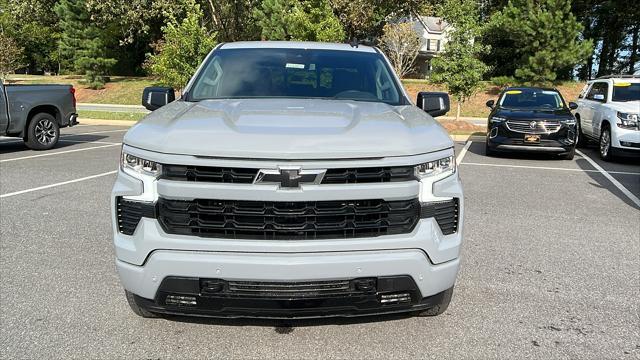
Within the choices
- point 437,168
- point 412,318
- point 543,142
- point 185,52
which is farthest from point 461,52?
point 437,168

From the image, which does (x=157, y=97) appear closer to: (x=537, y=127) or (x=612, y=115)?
(x=537, y=127)

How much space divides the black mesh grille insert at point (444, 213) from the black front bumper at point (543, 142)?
9135 millimetres

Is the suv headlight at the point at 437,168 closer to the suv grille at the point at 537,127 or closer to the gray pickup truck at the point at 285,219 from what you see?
the gray pickup truck at the point at 285,219

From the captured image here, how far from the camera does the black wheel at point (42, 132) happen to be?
12.1 metres

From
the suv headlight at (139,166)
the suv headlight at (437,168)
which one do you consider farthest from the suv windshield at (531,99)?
the suv headlight at (139,166)

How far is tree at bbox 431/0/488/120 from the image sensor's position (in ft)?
62.3

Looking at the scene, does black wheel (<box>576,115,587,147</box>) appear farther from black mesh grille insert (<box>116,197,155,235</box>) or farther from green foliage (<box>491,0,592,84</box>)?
black mesh grille insert (<box>116,197,155,235</box>)

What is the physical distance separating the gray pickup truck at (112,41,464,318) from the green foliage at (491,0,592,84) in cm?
2612

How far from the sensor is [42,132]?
12289mm

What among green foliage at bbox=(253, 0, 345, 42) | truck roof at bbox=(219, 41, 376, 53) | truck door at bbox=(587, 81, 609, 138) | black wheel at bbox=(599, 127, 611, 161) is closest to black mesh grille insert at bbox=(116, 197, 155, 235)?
truck roof at bbox=(219, 41, 376, 53)

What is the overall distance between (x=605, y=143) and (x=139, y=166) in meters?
11.6

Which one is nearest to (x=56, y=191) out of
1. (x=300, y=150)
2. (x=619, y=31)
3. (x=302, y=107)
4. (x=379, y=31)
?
(x=302, y=107)

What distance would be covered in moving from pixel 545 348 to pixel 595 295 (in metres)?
1.12

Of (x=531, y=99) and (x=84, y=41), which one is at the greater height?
(x=84, y=41)
